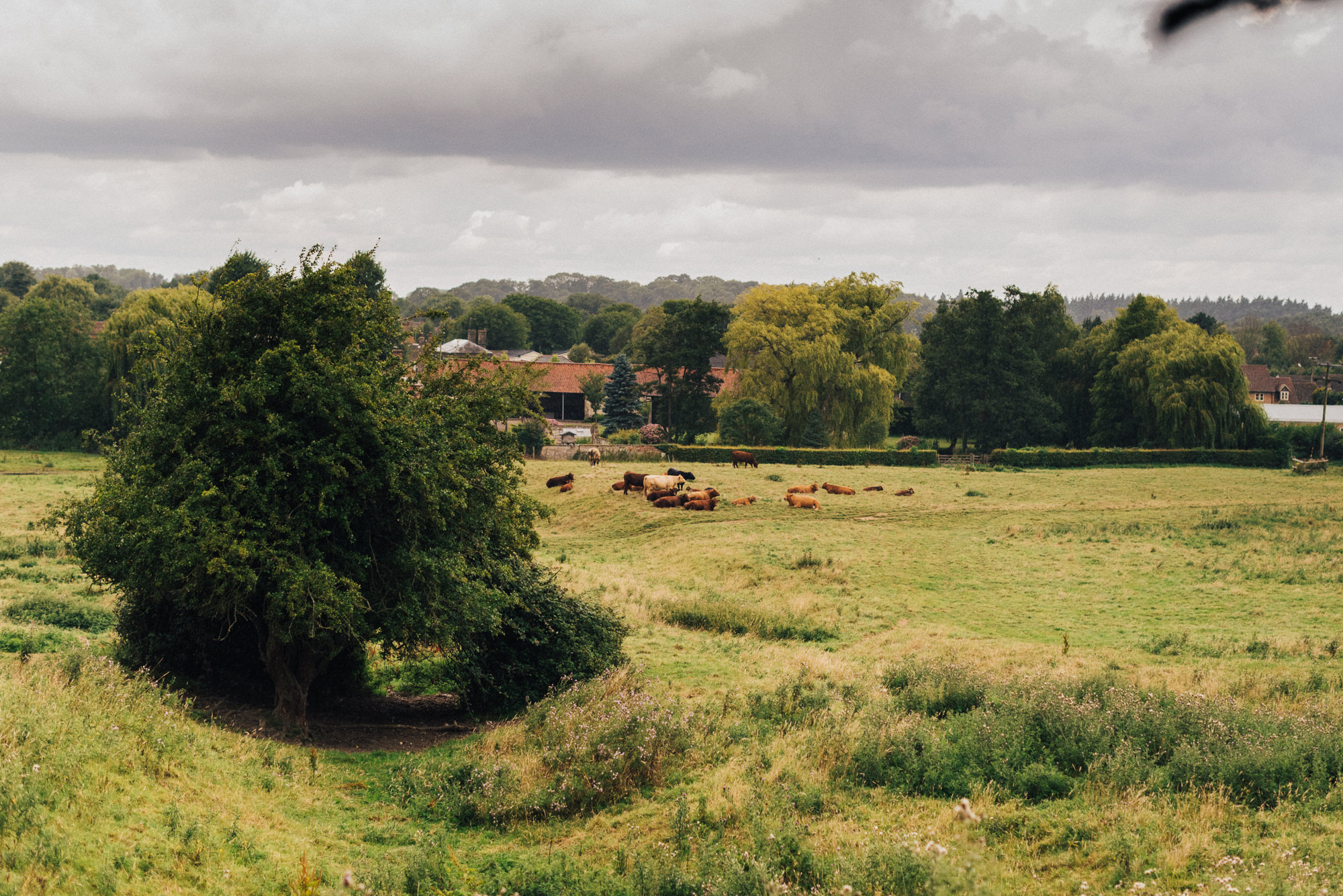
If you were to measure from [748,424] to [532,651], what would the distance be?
44490mm

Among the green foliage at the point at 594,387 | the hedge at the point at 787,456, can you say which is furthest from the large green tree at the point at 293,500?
the green foliage at the point at 594,387

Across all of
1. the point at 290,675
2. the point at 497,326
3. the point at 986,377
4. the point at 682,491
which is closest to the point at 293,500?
the point at 290,675

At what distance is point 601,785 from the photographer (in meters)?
10.5

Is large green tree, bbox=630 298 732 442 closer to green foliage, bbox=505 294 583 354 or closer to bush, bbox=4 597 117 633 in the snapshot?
bush, bbox=4 597 117 633

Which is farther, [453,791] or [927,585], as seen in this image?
[927,585]

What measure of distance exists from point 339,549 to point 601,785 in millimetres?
5862

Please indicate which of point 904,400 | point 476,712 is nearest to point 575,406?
point 904,400

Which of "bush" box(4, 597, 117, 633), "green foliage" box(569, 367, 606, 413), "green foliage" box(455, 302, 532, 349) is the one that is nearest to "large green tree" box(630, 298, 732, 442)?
"green foliage" box(569, 367, 606, 413)

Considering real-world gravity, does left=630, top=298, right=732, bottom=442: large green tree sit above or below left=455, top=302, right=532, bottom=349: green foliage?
below

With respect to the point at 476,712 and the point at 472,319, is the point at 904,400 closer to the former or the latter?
the point at 472,319

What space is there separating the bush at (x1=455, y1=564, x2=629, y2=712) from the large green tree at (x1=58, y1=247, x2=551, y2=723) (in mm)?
1355

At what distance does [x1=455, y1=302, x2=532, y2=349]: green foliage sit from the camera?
14375cm

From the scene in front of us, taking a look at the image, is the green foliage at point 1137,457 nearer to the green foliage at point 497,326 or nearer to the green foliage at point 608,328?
the green foliage at point 497,326

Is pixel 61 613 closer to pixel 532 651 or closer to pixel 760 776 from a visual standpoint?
pixel 532 651
